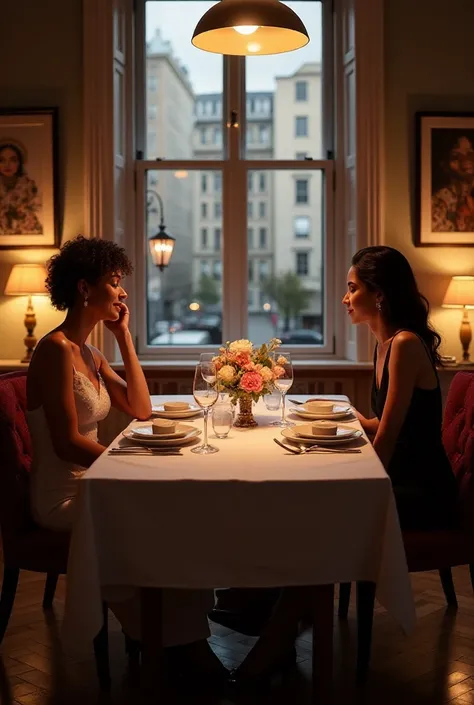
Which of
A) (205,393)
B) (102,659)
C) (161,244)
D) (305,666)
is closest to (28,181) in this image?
(161,244)

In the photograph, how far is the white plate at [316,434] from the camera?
2.66 meters

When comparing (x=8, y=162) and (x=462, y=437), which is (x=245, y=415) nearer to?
(x=462, y=437)

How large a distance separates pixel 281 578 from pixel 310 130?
12.1 feet

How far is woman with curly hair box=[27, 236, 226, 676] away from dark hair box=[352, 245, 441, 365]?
0.87 metres

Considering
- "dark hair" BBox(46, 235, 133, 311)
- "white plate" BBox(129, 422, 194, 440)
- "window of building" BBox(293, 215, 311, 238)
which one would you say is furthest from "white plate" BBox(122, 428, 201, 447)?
"window of building" BBox(293, 215, 311, 238)

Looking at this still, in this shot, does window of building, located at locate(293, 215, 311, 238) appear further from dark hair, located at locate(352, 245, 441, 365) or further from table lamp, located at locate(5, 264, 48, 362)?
dark hair, located at locate(352, 245, 441, 365)

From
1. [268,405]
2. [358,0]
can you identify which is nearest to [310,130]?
[358,0]

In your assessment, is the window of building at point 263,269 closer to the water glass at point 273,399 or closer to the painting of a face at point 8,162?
the painting of a face at point 8,162

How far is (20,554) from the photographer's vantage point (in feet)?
9.16

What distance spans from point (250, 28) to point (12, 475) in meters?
1.72

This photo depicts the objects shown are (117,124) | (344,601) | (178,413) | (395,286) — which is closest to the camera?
(395,286)

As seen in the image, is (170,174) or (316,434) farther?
(170,174)

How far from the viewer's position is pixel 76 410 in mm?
2900

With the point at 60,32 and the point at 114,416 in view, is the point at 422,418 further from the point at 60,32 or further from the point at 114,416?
the point at 60,32
